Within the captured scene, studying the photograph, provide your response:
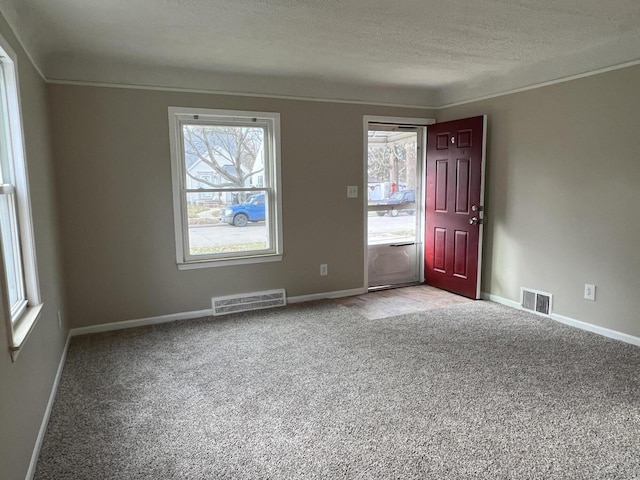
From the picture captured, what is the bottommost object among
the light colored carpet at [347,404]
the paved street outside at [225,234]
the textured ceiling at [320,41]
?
the light colored carpet at [347,404]

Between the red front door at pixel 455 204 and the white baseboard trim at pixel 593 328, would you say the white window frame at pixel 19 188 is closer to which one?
the red front door at pixel 455 204

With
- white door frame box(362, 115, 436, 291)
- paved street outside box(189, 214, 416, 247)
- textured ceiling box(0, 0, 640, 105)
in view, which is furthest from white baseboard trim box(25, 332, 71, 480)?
white door frame box(362, 115, 436, 291)

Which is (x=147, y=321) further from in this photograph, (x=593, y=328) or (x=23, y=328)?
(x=593, y=328)

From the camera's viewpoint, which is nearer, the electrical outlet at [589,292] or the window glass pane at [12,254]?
the window glass pane at [12,254]

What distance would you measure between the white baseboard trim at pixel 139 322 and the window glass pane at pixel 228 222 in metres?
0.57

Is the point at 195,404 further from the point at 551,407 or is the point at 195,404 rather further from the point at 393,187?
the point at 393,187

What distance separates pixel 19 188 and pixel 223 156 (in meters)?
2.00

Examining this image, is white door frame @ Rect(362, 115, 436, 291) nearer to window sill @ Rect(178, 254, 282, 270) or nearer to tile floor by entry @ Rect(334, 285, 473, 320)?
tile floor by entry @ Rect(334, 285, 473, 320)

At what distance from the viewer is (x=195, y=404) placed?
2541 mm

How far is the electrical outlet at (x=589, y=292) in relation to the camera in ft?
11.7

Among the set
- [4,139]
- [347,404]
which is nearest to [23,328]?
[4,139]

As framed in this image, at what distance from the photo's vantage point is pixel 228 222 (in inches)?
167

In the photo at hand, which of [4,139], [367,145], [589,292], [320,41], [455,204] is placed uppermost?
[320,41]

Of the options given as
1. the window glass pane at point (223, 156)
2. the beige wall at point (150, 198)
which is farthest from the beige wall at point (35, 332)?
the window glass pane at point (223, 156)
